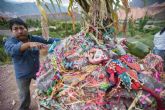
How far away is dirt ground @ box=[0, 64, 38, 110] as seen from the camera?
4.78 metres

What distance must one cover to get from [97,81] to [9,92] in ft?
11.4

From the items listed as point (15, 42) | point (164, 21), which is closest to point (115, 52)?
point (15, 42)

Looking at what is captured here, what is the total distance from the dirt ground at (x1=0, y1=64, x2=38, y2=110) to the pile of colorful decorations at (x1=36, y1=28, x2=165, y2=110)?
1870mm

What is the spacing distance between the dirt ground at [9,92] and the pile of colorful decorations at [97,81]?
1.87 m

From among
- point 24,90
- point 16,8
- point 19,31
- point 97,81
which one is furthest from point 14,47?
point 16,8

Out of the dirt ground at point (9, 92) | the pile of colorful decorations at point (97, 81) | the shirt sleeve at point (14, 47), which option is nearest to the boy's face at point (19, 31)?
the shirt sleeve at point (14, 47)

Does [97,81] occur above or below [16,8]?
below

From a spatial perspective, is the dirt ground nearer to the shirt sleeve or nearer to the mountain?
the shirt sleeve

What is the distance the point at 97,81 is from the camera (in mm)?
2494

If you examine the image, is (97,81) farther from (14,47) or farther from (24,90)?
(24,90)

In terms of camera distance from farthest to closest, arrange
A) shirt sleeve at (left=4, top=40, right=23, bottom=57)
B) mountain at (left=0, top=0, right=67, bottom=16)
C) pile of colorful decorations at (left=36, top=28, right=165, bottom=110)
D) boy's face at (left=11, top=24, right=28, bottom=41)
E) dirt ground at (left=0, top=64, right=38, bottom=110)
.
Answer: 1. mountain at (left=0, top=0, right=67, bottom=16)
2. dirt ground at (left=0, top=64, right=38, bottom=110)
3. boy's face at (left=11, top=24, right=28, bottom=41)
4. shirt sleeve at (left=4, top=40, right=23, bottom=57)
5. pile of colorful decorations at (left=36, top=28, right=165, bottom=110)

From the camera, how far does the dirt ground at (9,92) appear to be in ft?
15.7

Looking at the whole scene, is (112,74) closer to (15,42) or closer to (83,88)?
(83,88)

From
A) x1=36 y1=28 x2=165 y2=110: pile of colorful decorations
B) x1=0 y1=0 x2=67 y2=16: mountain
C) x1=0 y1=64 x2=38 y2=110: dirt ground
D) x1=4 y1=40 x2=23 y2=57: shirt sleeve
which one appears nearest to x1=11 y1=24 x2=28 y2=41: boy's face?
x1=4 y1=40 x2=23 y2=57: shirt sleeve
